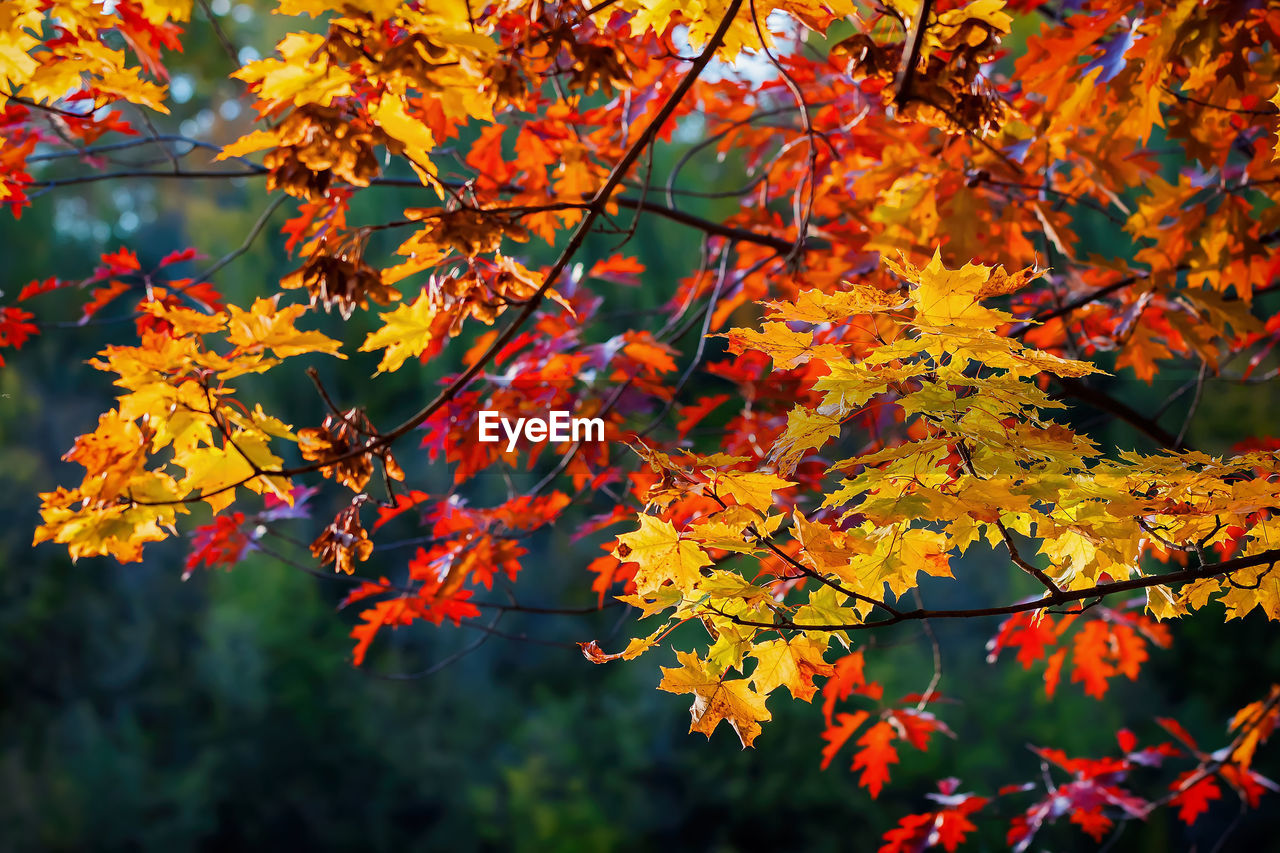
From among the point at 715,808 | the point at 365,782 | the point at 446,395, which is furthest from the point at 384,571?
the point at 446,395

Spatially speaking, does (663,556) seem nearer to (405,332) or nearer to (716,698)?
(716,698)

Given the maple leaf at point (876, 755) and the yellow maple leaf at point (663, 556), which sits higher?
the yellow maple leaf at point (663, 556)

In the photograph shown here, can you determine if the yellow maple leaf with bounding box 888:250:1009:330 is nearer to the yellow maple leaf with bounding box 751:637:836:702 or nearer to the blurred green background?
the yellow maple leaf with bounding box 751:637:836:702

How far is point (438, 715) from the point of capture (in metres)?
4.95

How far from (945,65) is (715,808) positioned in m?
4.12

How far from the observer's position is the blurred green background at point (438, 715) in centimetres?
443

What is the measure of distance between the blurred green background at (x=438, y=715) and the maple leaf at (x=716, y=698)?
386cm

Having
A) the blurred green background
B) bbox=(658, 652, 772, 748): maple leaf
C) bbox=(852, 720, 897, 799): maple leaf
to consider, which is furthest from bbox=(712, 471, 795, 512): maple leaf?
the blurred green background

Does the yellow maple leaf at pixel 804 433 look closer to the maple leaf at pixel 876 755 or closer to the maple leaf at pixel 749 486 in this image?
the maple leaf at pixel 749 486

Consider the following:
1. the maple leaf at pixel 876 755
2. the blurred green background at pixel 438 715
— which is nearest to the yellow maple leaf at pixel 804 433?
the maple leaf at pixel 876 755

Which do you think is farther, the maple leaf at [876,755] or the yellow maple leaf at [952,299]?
the maple leaf at [876,755]

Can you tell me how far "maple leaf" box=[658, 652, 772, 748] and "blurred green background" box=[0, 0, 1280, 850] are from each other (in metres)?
3.86

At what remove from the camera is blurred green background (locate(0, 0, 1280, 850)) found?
14.5 ft

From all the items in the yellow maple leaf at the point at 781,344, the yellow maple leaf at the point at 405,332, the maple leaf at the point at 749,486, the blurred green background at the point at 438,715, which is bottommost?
the blurred green background at the point at 438,715
